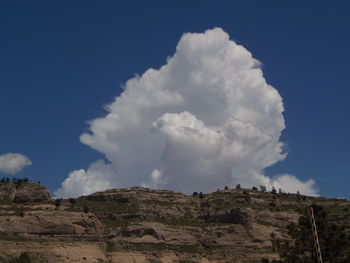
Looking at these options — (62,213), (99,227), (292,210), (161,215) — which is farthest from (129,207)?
(292,210)

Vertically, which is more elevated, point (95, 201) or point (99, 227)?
point (95, 201)

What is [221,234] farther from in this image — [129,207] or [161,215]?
[129,207]

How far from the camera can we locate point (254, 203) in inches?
6196

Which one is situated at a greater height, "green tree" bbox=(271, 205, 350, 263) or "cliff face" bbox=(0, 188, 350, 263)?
"cliff face" bbox=(0, 188, 350, 263)

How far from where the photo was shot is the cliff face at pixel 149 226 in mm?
111250

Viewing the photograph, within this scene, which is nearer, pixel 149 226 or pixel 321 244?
pixel 321 244

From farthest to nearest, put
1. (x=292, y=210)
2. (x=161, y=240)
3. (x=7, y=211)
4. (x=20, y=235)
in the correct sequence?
(x=292, y=210), (x=161, y=240), (x=7, y=211), (x=20, y=235)

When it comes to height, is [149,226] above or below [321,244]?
above

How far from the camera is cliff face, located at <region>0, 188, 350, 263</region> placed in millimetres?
111250

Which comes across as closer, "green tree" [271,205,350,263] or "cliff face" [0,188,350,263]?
"green tree" [271,205,350,263]

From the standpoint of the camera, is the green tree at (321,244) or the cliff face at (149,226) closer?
the green tree at (321,244)

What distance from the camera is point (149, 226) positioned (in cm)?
12888

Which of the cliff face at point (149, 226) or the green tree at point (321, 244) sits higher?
the cliff face at point (149, 226)

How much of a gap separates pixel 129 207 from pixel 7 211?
40171mm
